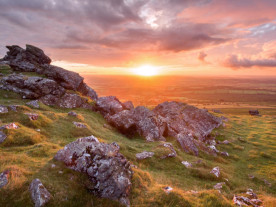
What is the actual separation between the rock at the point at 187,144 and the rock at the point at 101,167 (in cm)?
1981

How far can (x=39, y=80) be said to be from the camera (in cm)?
3759

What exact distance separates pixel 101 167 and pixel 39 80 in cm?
3445

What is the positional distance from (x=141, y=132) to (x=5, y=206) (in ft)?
87.6

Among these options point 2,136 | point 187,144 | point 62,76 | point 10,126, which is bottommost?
point 187,144

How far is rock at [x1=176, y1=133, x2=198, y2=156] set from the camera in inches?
1201

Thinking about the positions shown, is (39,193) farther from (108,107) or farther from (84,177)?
(108,107)

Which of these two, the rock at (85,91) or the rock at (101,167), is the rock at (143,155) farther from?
the rock at (85,91)

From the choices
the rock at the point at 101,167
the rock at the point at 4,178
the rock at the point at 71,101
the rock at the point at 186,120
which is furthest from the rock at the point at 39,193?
the rock at the point at 186,120

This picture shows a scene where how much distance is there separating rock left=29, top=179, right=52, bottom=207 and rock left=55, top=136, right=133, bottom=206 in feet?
9.12

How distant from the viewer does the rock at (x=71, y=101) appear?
38.2m

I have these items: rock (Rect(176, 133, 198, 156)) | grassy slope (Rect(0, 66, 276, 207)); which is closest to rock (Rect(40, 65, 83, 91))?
grassy slope (Rect(0, 66, 276, 207))

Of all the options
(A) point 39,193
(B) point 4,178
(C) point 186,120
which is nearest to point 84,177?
(A) point 39,193

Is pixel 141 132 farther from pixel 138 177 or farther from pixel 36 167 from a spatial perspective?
pixel 36 167

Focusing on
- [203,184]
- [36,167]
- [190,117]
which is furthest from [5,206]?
[190,117]
